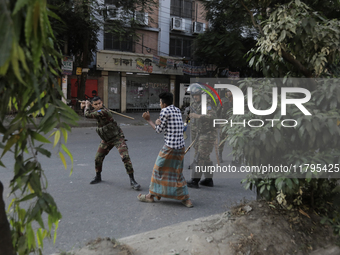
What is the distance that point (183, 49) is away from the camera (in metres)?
23.9

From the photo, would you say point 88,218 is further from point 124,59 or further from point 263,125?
point 124,59

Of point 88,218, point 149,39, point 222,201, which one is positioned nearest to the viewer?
point 88,218

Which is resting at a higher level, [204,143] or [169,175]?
[204,143]

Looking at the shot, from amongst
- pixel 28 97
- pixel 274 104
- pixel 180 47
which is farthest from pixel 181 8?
pixel 28 97

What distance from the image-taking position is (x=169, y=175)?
4641 mm

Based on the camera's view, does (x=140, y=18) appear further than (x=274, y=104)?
Yes

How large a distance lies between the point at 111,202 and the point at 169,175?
37.3 inches

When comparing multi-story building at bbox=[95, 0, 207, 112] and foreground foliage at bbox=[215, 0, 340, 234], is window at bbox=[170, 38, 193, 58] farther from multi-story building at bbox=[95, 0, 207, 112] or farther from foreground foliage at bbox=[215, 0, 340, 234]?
foreground foliage at bbox=[215, 0, 340, 234]

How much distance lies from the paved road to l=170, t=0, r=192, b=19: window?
60.1 ft

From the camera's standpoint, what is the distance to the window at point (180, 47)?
23.6 metres

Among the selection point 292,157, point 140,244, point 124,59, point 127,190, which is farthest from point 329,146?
point 124,59

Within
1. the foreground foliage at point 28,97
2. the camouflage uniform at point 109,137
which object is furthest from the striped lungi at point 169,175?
the foreground foliage at point 28,97

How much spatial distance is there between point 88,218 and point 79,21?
514 inches

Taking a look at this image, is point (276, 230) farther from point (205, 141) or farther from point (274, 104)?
point (205, 141)
